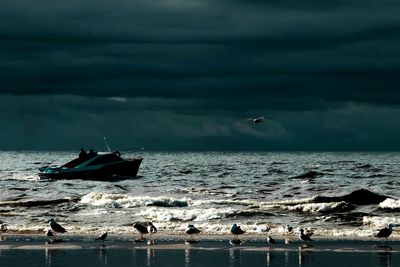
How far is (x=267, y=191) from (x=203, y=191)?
560 centimetres

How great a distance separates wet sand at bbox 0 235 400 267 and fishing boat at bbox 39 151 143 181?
57.7 meters

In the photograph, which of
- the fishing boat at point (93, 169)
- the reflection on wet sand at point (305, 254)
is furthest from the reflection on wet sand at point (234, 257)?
the fishing boat at point (93, 169)

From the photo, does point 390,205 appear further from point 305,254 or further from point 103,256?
point 103,256

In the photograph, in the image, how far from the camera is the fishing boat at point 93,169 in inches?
3420

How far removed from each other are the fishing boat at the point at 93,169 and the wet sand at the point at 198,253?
2273 inches

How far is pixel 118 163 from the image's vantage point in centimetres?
9012

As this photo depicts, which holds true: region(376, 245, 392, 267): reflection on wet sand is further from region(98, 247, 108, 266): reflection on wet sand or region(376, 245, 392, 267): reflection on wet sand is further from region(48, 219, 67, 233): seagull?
region(48, 219, 67, 233): seagull

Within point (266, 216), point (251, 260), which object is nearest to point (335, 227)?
point (266, 216)

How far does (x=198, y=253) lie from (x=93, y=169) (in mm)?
63211

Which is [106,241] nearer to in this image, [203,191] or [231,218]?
[231,218]

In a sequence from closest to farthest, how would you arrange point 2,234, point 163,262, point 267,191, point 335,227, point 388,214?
point 163,262 < point 2,234 < point 335,227 < point 388,214 < point 267,191

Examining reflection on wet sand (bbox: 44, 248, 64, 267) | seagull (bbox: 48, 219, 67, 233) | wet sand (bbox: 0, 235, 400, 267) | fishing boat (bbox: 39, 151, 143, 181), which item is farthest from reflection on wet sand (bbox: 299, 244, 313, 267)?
fishing boat (bbox: 39, 151, 143, 181)

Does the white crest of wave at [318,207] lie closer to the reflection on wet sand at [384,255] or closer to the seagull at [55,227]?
the seagull at [55,227]

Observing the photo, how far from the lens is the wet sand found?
2278cm
